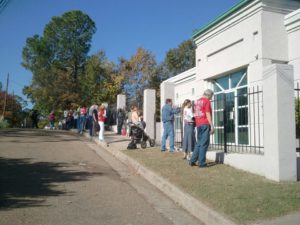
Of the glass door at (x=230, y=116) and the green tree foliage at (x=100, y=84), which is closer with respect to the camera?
the glass door at (x=230, y=116)

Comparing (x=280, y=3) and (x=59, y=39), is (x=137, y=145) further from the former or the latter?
(x=59, y=39)

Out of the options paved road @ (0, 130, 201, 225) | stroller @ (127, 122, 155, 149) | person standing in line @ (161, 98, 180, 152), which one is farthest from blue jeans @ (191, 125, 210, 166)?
stroller @ (127, 122, 155, 149)

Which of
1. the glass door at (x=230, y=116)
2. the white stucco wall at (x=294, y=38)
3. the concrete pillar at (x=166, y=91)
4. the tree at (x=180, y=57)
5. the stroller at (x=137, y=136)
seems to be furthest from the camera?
the tree at (x=180, y=57)

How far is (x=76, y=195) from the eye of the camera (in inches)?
311

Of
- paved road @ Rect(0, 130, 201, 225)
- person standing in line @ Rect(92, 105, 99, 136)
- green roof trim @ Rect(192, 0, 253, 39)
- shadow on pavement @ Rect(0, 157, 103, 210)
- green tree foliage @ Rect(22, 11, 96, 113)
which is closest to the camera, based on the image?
paved road @ Rect(0, 130, 201, 225)

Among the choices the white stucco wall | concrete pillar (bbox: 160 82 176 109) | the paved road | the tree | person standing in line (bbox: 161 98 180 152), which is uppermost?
the tree

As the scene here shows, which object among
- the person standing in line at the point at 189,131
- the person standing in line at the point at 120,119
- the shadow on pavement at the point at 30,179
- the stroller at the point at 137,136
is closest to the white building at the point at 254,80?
the person standing in line at the point at 189,131

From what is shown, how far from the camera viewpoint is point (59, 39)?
55.5 metres

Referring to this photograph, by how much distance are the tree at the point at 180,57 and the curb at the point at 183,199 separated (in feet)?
111

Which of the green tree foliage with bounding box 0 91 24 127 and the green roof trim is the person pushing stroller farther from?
the green tree foliage with bounding box 0 91 24 127

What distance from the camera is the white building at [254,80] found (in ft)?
26.7

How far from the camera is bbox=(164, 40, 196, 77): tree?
44.8 meters

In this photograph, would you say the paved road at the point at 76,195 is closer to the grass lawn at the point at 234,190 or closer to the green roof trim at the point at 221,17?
the grass lawn at the point at 234,190

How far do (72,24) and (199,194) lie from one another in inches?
2038
